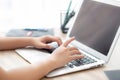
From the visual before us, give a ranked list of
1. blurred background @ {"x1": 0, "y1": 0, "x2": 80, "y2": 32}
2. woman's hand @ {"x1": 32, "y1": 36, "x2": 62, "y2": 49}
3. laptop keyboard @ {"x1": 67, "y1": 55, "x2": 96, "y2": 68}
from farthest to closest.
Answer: blurred background @ {"x1": 0, "y1": 0, "x2": 80, "y2": 32}
woman's hand @ {"x1": 32, "y1": 36, "x2": 62, "y2": 49}
laptop keyboard @ {"x1": 67, "y1": 55, "x2": 96, "y2": 68}

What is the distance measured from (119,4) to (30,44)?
465 millimetres

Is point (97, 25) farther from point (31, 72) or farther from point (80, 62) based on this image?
point (31, 72)

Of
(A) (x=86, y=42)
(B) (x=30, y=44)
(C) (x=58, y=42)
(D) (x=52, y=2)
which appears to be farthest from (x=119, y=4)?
(D) (x=52, y=2)

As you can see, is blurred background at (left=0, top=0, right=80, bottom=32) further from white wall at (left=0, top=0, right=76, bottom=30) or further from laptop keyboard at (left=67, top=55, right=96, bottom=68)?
laptop keyboard at (left=67, top=55, right=96, bottom=68)

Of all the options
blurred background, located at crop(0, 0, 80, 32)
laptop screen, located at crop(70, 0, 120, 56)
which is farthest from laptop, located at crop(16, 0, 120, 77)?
blurred background, located at crop(0, 0, 80, 32)

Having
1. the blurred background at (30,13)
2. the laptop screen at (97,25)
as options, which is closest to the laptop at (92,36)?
the laptop screen at (97,25)

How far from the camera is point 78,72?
0.95m

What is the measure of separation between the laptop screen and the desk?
0.07m

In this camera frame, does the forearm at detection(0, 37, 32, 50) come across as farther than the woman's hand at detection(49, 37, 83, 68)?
Yes

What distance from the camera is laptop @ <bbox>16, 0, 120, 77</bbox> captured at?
3.26ft

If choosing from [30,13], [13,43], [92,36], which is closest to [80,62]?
[92,36]

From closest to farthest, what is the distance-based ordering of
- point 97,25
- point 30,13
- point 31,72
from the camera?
point 31,72
point 97,25
point 30,13

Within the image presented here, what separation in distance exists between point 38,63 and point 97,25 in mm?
353

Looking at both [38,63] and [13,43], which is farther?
[13,43]
